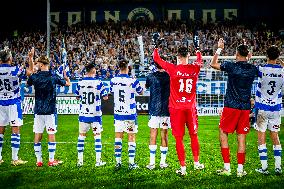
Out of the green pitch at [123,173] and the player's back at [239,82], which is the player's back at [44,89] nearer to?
the green pitch at [123,173]

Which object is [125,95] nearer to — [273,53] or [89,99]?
[89,99]

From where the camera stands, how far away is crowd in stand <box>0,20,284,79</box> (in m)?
29.7

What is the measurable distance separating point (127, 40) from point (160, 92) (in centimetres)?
2295

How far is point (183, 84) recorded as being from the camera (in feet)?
28.2

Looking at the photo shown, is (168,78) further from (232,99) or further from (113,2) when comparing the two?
(113,2)

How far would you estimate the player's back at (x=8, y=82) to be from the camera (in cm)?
981

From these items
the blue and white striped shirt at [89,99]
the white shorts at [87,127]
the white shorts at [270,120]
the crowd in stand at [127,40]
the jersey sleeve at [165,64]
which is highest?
the crowd in stand at [127,40]

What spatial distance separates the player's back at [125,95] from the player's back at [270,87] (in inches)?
105

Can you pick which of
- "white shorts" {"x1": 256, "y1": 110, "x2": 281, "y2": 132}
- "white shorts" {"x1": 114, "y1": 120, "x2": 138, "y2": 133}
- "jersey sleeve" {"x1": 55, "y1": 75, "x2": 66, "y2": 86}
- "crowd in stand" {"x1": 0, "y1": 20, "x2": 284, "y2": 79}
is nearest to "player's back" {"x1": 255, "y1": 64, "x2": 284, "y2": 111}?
"white shorts" {"x1": 256, "y1": 110, "x2": 281, "y2": 132}

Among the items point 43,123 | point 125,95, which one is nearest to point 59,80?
point 43,123

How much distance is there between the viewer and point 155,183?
8078 millimetres

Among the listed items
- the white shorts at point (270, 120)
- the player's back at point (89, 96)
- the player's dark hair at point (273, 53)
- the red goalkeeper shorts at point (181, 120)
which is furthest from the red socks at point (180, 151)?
the player's dark hair at point (273, 53)

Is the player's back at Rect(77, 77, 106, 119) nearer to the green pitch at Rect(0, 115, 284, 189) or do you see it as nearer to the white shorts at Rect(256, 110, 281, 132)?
the green pitch at Rect(0, 115, 284, 189)

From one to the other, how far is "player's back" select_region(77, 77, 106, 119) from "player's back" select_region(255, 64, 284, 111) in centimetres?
363
